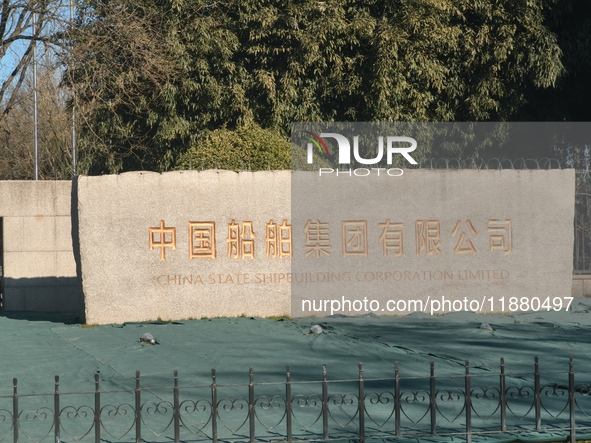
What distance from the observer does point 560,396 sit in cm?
770

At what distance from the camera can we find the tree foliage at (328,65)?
725 inches

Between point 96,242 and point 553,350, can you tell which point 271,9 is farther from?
point 553,350

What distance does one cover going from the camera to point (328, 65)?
19.2 metres

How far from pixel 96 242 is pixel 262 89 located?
7.41 meters

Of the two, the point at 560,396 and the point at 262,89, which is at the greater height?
the point at 262,89

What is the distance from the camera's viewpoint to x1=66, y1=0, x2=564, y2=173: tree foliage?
18.4 meters

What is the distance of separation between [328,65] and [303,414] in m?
12.9

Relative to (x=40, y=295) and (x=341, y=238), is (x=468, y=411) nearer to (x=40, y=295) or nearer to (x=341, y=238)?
(x=341, y=238)

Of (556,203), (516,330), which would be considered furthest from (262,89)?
(516,330)

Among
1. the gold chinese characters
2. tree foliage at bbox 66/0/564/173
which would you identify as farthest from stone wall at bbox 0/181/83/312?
tree foliage at bbox 66/0/564/173

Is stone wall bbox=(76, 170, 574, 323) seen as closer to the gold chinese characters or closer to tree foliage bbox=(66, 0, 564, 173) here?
the gold chinese characters

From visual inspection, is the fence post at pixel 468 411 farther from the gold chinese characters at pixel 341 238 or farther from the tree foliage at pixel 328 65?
the tree foliage at pixel 328 65

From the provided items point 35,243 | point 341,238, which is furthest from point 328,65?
point 35,243

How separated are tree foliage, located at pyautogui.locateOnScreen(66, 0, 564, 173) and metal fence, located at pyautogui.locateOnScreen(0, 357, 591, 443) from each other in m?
11.1
